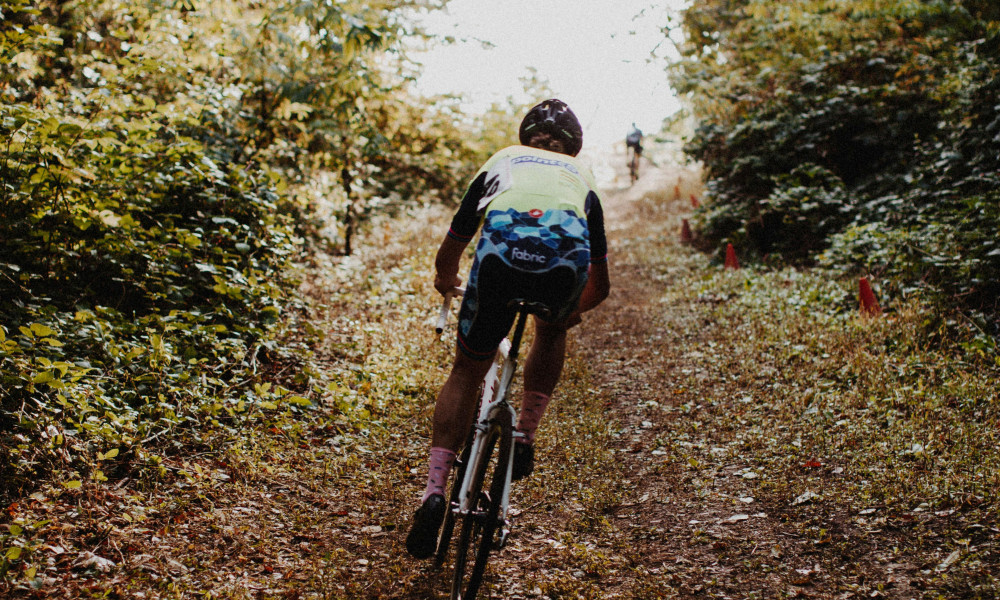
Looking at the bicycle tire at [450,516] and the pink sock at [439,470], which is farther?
the bicycle tire at [450,516]

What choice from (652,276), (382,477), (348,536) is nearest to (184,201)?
(382,477)

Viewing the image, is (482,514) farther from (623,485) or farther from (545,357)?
(623,485)

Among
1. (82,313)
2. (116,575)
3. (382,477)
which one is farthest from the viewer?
(382,477)

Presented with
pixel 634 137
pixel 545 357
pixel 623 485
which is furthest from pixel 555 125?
pixel 634 137

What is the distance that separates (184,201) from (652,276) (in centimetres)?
755

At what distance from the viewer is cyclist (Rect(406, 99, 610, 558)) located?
8.00 ft

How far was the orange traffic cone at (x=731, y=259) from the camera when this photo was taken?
10.3 meters

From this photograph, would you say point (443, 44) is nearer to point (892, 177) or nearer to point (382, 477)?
point (892, 177)

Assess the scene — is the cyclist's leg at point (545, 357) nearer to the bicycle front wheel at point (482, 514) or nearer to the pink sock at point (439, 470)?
the bicycle front wheel at point (482, 514)

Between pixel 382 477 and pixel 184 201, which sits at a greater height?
pixel 184 201

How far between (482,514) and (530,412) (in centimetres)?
53

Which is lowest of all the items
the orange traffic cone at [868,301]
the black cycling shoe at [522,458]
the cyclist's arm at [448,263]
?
the black cycling shoe at [522,458]

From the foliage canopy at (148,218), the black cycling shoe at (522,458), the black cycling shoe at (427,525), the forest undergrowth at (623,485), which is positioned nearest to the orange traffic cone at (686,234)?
the forest undergrowth at (623,485)

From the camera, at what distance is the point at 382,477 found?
14.2 feet
